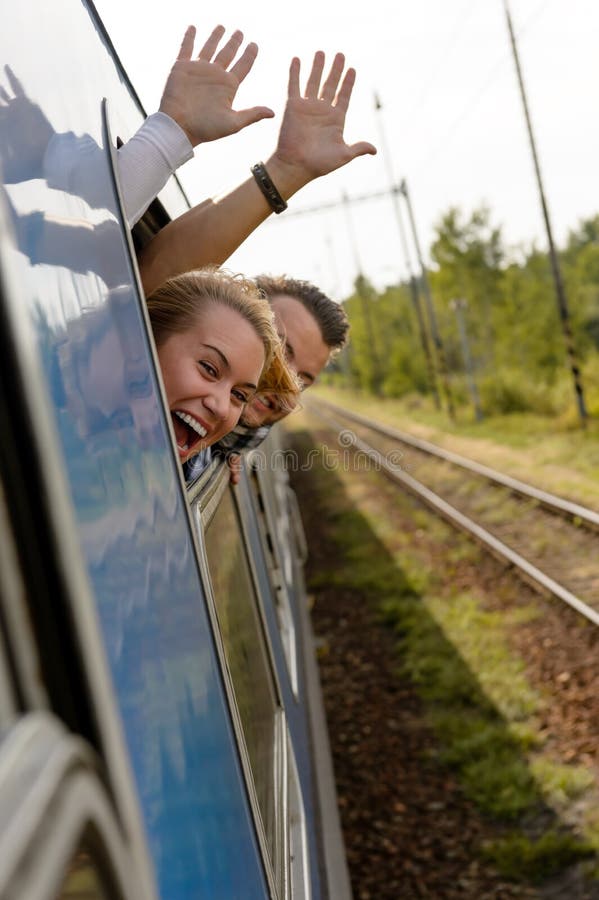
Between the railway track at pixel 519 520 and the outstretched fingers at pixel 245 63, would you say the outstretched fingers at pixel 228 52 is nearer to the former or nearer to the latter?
the outstretched fingers at pixel 245 63

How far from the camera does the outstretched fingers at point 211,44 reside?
6.52 feet

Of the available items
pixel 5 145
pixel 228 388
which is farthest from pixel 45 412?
pixel 228 388

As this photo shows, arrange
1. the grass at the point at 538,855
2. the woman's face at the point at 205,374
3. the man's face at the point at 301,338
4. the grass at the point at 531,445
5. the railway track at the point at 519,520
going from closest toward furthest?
1. the woman's face at the point at 205,374
2. the man's face at the point at 301,338
3. the grass at the point at 538,855
4. the railway track at the point at 519,520
5. the grass at the point at 531,445

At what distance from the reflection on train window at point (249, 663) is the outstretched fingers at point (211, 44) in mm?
915

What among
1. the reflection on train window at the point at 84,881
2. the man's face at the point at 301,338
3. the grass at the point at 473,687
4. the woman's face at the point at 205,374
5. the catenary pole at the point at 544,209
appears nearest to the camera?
the reflection on train window at the point at 84,881

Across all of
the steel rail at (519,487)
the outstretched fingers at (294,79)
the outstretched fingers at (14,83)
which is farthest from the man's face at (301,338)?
the steel rail at (519,487)

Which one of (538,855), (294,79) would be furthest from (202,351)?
(538,855)

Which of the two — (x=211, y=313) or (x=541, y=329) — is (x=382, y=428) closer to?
(x=541, y=329)

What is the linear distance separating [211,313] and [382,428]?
27.5 metres

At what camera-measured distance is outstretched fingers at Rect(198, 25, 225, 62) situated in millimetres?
1988

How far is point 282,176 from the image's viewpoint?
2.02m

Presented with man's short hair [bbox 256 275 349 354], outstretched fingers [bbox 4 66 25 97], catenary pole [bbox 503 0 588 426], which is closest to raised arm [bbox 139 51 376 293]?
outstretched fingers [bbox 4 66 25 97]

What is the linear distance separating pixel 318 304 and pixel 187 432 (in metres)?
1.55

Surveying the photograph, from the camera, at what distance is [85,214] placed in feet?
3.88
